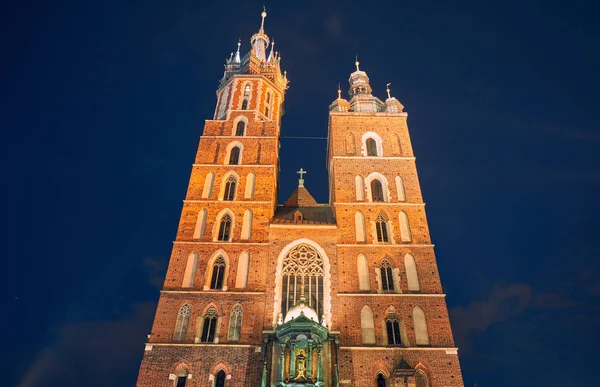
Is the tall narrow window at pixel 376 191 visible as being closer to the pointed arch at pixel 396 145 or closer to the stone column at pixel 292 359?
the pointed arch at pixel 396 145

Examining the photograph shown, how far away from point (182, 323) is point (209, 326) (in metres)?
1.31

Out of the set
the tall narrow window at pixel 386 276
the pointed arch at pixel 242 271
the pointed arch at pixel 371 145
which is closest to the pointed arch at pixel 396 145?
the pointed arch at pixel 371 145

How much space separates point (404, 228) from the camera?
25047mm

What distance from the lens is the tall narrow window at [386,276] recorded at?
22.8 m

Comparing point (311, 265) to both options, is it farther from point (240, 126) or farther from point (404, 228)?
point (240, 126)

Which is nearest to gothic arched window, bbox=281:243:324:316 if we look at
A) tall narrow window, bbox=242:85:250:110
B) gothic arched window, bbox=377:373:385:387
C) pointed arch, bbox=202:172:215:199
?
gothic arched window, bbox=377:373:385:387

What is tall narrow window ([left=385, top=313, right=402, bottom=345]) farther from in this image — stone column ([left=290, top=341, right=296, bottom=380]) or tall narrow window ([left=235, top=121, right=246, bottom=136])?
tall narrow window ([left=235, top=121, right=246, bottom=136])

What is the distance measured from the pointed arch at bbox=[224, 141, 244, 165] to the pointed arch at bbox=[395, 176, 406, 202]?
9.98 metres

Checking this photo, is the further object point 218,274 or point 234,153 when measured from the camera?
point 234,153

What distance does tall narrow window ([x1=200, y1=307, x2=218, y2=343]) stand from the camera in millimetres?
21034

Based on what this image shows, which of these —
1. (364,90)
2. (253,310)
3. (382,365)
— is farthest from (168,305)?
(364,90)

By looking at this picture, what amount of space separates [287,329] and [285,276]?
12.9ft

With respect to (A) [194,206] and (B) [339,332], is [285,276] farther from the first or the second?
(A) [194,206]

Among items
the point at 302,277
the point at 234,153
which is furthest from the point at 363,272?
the point at 234,153
